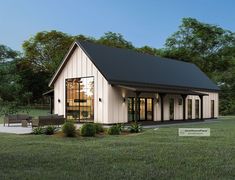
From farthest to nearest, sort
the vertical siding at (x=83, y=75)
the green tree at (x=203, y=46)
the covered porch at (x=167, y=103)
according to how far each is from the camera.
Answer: the green tree at (x=203, y=46) → the covered porch at (x=167, y=103) → the vertical siding at (x=83, y=75)

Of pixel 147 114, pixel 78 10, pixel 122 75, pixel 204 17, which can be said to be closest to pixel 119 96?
pixel 122 75

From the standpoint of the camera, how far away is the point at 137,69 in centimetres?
2886

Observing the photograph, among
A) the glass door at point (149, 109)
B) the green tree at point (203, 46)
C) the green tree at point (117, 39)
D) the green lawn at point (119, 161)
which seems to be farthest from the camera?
the green tree at point (117, 39)

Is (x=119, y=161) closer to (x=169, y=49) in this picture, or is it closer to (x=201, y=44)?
(x=169, y=49)

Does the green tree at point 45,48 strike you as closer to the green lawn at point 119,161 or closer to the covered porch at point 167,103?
the covered porch at point 167,103

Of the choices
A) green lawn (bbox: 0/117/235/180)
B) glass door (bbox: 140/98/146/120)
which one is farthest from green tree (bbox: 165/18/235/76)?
green lawn (bbox: 0/117/235/180)

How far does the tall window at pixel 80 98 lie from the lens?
86.7 ft

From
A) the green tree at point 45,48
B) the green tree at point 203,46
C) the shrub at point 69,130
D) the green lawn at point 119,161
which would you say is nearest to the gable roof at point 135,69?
the shrub at point 69,130

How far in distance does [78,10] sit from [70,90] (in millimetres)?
5805

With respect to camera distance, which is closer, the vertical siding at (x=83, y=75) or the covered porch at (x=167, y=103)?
the vertical siding at (x=83, y=75)

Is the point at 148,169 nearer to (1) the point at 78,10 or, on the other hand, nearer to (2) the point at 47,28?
(1) the point at 78,10

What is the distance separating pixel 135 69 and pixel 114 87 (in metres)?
3.76

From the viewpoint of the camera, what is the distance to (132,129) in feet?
62.1

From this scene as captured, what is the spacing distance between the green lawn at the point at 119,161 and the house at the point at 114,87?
40.2ft
